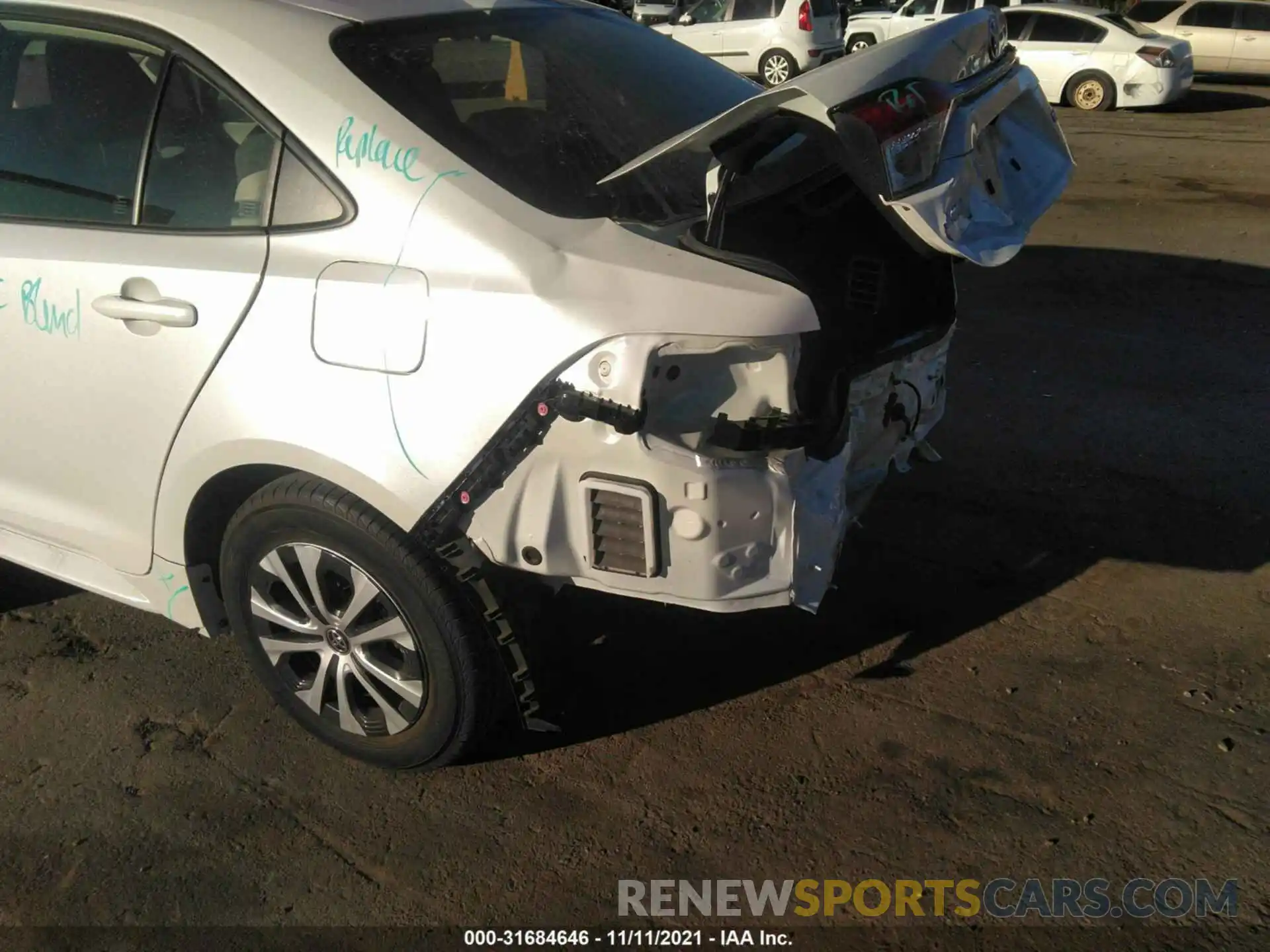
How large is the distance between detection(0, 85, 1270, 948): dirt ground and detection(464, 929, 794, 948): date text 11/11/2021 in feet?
0.11

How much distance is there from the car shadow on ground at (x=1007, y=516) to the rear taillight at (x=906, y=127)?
1.42 meters

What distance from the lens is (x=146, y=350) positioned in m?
2.86

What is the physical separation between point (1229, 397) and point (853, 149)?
144 inches

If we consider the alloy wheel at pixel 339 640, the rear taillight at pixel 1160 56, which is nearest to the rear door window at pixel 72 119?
the alloy wheel at pixel 339 640

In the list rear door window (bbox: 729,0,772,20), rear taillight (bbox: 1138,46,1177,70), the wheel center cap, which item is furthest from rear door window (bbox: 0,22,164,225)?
rear door window (bbox: 729,0,772,20)

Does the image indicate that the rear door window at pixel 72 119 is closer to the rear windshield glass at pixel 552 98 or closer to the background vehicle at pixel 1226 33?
the rear windshield glass at pixel 552 98

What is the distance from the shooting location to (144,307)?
282cm

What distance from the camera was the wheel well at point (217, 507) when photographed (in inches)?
114

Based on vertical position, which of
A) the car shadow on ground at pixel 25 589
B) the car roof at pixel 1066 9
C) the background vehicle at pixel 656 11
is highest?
the car roof at pixel 1066 9

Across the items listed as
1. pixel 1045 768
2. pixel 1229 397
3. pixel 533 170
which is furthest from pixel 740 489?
pixel 1229 397

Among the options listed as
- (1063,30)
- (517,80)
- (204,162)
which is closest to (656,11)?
(1063,30)

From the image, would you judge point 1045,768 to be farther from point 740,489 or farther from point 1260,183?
point 1260,183

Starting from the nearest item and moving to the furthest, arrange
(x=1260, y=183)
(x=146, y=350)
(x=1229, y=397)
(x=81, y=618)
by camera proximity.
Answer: (x=146, y=350) → (x=81, y=618) → (x=1229, y=397) → (x=1260, y=183)

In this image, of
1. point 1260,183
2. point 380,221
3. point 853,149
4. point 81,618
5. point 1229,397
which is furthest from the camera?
point 1260,183
